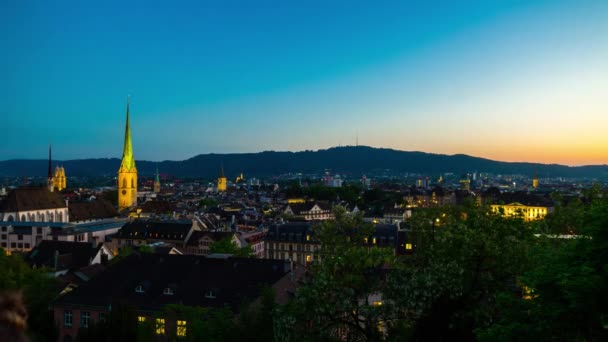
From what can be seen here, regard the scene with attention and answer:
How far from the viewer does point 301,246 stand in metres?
76.6

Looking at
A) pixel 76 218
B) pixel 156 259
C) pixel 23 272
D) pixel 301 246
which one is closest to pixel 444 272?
pixel 156 259

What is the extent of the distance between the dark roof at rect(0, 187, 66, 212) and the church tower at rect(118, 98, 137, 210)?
42272 mm

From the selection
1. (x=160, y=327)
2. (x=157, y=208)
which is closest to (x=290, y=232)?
(x=160, y=327)

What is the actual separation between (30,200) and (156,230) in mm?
33128

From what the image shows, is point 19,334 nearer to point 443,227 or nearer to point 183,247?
point 443,227

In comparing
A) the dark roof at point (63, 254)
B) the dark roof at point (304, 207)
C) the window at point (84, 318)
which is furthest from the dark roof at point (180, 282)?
the dark roof at point (304, 207)

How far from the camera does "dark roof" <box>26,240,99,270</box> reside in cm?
5644

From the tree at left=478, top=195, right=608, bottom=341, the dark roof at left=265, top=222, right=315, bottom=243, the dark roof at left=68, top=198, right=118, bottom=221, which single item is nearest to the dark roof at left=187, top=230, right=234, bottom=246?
the dark roof at left=265, top=222, right=315, bottom=243

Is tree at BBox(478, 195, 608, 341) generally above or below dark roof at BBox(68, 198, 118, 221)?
above

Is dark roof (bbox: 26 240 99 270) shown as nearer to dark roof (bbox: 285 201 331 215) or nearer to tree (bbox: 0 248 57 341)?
tree (bbox: 0 248 57 341)

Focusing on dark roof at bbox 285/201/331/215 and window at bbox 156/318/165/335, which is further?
dark roof at bbox 285/201/331/215

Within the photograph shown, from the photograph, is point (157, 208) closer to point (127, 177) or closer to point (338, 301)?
point (127, 177)

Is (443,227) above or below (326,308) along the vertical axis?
above

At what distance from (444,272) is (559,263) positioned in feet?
10.9
